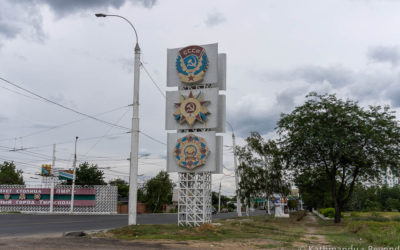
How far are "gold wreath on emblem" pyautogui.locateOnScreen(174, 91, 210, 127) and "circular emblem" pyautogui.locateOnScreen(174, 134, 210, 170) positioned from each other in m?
1.10

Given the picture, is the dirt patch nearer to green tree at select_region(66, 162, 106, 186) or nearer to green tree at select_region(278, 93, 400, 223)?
green tree at select_region(278, 93, 400, 223)

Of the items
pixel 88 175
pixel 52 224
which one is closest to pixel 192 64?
pixel 52 224

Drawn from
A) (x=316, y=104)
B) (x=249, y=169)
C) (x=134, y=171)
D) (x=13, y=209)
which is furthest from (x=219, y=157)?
(x=13, y=209)

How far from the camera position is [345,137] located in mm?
31734

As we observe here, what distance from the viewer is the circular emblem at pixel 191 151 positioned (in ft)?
77.7

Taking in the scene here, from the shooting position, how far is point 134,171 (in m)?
22.1

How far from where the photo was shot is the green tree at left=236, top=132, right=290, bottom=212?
36.3 meters

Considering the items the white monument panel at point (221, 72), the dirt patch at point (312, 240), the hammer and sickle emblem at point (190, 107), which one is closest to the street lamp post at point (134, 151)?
the hammer and sickle emblem at point (190, 107)

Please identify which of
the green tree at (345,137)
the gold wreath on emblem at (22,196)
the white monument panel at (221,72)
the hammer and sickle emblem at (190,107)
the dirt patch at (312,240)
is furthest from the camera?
the gold wreath on emblem at (22,196)

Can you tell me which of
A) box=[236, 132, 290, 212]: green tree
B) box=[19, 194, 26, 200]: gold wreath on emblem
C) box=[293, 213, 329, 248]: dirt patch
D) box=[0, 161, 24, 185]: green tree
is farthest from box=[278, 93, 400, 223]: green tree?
box=[0, 161, 24, 185]: green tree

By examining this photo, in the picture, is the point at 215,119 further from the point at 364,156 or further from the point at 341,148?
the point at 364,156

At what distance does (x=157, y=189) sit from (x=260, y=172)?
33693mm

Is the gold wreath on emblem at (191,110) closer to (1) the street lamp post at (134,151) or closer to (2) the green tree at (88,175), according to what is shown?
(1) the street lamp post at (134,151)

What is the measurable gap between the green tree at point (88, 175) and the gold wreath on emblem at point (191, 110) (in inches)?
1522
